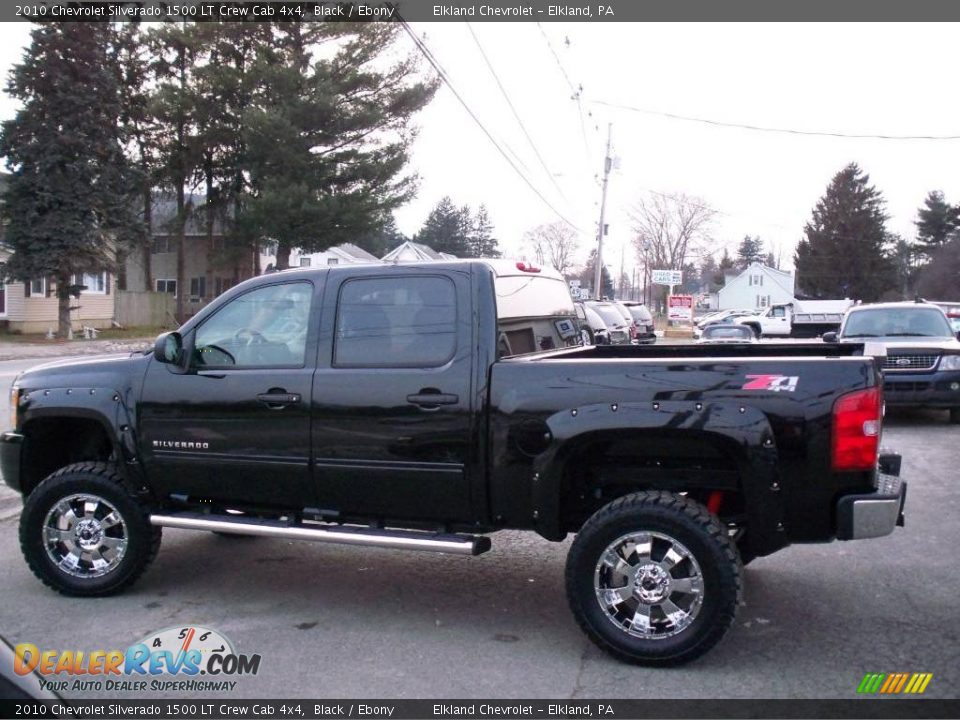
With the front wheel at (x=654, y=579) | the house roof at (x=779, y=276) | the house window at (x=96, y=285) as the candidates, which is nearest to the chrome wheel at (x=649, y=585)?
the front wheel at (x=654, y=579)

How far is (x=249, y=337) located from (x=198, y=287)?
51.7 meters

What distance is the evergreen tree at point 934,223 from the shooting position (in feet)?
266

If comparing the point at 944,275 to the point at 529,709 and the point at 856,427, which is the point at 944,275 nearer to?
the point at 856,427

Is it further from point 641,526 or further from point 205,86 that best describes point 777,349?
point 205,86

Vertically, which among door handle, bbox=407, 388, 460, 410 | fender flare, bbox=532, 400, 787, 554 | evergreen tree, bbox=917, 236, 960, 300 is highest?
evergreen tree, bbox=917, 236, 960, 300

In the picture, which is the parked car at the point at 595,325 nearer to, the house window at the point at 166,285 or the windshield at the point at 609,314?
the windshield at the point at 609,314

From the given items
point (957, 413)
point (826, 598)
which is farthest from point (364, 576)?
point (957, 413)

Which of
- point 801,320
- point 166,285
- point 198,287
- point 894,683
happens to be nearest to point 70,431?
point 894,683

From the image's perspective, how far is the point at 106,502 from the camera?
18.1ft

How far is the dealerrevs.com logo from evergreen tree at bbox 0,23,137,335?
1159 inches

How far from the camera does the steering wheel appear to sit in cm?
547

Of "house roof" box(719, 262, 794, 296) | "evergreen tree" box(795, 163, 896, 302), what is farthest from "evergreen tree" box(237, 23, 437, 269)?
"house roof" box(719, 262, 794, 296)

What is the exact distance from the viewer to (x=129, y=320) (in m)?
41.4

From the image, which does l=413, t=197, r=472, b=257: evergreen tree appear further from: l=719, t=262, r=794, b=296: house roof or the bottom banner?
the bottom banner
